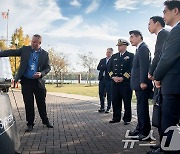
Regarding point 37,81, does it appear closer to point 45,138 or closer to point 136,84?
point 45,138

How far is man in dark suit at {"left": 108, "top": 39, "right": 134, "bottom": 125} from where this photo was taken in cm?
777

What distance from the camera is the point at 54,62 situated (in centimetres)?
5438

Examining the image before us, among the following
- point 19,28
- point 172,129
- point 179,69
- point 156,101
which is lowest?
point 172,129

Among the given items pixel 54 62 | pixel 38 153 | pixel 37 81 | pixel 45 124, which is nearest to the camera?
pixel 38 153

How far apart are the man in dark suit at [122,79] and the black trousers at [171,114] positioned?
12.2 ft

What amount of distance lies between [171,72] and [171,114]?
55 centimetres

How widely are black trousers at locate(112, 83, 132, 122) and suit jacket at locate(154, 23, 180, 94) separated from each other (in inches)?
147

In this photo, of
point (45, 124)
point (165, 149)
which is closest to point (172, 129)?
point (165, 149)

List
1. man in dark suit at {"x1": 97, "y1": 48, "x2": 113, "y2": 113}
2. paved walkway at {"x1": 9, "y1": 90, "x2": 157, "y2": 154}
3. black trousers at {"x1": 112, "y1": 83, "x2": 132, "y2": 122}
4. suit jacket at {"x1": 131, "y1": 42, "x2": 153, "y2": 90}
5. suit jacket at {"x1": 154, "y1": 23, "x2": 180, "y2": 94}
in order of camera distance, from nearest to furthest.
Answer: suit jacket at {"x1": 154, "y1": 23, "x2": 180, "y2": 94}
paved walkway at {"x1": 9, "y1": 90, "x2": 157, "y2": 154}
suit jacket at {"x1": 131, "y1": 42, "x2": 153, "y2": 90}
black trousers at {"x1": 112, "y1": 83, "x2": 132, "y2": 122}
man in dark suit at {"x1": 97, "y1": 48, "x2": 113, "y2": 113}

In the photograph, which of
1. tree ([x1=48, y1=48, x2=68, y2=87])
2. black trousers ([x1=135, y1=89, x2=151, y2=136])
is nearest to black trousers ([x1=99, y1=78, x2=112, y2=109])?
black trousers ([x1=135, y1=89, x2=151, y2=136])

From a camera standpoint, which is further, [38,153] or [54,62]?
[54,62]

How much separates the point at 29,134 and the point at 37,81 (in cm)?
124

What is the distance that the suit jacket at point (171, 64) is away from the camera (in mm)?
3838

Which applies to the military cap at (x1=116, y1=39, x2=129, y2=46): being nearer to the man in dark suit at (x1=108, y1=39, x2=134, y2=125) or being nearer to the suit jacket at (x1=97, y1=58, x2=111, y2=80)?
the man in dark suit at (x1=108, y1=39, x2=134, y2=125)
